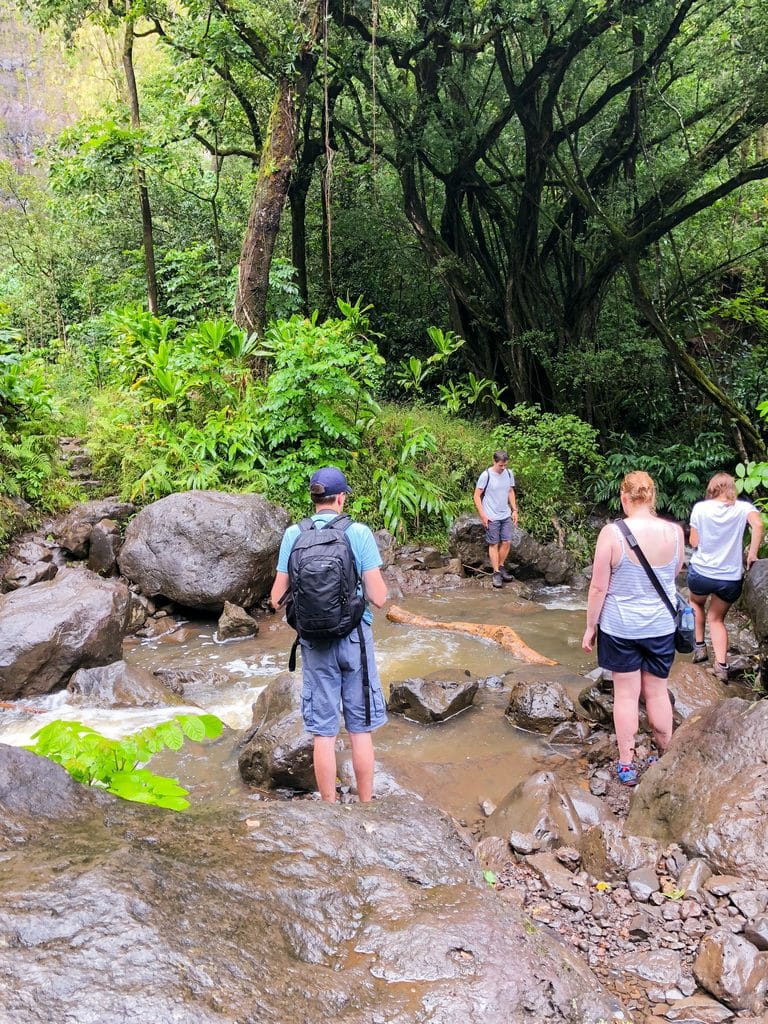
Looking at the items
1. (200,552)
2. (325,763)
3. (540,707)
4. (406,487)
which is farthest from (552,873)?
(406,487)

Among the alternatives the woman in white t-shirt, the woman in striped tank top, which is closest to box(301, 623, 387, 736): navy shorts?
the woman in striped tank top

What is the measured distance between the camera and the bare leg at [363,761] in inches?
146

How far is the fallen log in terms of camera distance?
23.4 feet

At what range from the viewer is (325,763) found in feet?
12.1

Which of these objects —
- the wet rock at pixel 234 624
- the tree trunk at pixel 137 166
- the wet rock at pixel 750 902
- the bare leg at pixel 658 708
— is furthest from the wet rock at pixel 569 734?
the tree trunk at pixel 137 166

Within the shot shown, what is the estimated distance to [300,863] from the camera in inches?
87.2

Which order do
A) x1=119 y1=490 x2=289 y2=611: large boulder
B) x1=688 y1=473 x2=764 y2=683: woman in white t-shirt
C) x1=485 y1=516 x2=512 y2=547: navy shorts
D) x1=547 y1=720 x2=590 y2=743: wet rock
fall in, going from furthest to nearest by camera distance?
x1=485 y1=516 x2=512 y2=547: navy shorts, x1=119 y1=490 x2=289 y2=611: large boulder, x1=688 y1=473 x2=764 y2=683: woman in white t-shirt, x1=547 y1=720 x2=590 y2=743: wet rock

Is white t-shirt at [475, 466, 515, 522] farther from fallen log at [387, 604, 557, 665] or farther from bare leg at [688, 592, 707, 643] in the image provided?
bare leg at [688, 592, 707, 643]

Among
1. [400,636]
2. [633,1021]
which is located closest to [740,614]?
[400,636]

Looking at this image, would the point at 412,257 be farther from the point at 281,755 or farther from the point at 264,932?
the point at 264,932

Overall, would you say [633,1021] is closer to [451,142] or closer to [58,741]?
[58,741]

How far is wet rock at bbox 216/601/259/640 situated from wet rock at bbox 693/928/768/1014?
609cm

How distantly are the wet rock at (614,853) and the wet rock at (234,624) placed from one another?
5.23 m

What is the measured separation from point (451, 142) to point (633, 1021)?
1388cm
